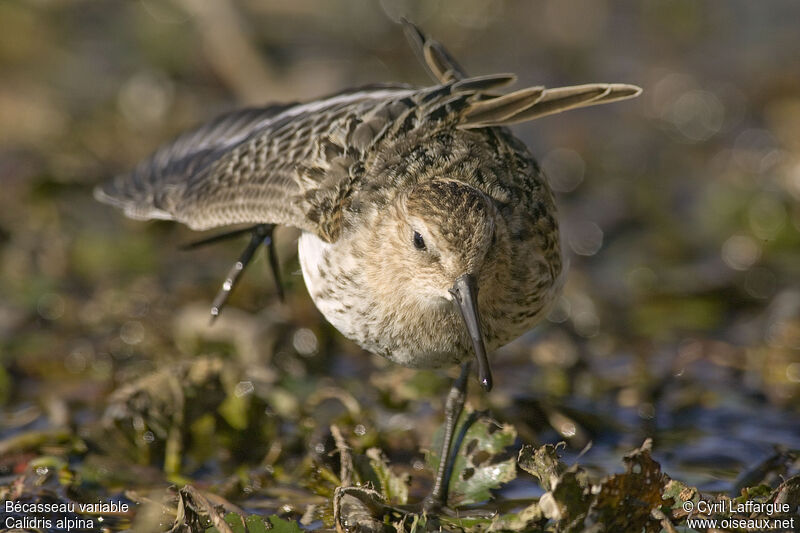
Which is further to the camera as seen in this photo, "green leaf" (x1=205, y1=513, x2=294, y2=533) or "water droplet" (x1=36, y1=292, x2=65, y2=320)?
"water droplet" (x1=36, y1=292, x2=65, y2=320)

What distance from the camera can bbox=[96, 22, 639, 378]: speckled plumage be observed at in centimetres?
478

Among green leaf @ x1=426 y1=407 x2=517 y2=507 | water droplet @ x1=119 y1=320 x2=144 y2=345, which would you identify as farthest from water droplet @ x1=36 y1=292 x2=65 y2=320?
green leaf @ x1=426 y1=407 x2=517 y2=507

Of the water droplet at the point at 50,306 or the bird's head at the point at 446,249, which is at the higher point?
the water droplet at the point at 50,306

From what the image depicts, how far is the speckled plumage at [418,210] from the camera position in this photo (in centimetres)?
478

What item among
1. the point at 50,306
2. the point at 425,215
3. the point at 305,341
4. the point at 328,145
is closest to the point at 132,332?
the point at 50,306

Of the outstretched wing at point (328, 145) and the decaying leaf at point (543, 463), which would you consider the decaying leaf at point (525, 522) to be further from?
the outstretched wing at point (328, 145)

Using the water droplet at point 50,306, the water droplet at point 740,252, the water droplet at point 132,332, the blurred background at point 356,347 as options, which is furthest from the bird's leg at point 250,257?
the water droplet at point 740,252

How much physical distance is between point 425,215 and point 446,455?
46.7 inches

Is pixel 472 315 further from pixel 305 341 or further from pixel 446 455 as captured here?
pixel 305 341

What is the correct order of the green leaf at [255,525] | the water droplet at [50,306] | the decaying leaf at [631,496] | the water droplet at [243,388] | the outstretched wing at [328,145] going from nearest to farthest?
the decaying leaf at [631,496], the green leaf at [255,525], the outstretched wing at [328,145], the water droplet at [243,388], the water droplet at [50,306]

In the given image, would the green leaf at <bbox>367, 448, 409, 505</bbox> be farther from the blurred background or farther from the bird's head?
the bird's head

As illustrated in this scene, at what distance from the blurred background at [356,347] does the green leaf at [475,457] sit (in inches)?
20.7

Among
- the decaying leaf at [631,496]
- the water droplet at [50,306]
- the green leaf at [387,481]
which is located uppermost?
the water droplet at [50,306]

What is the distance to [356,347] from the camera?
7211 mm
